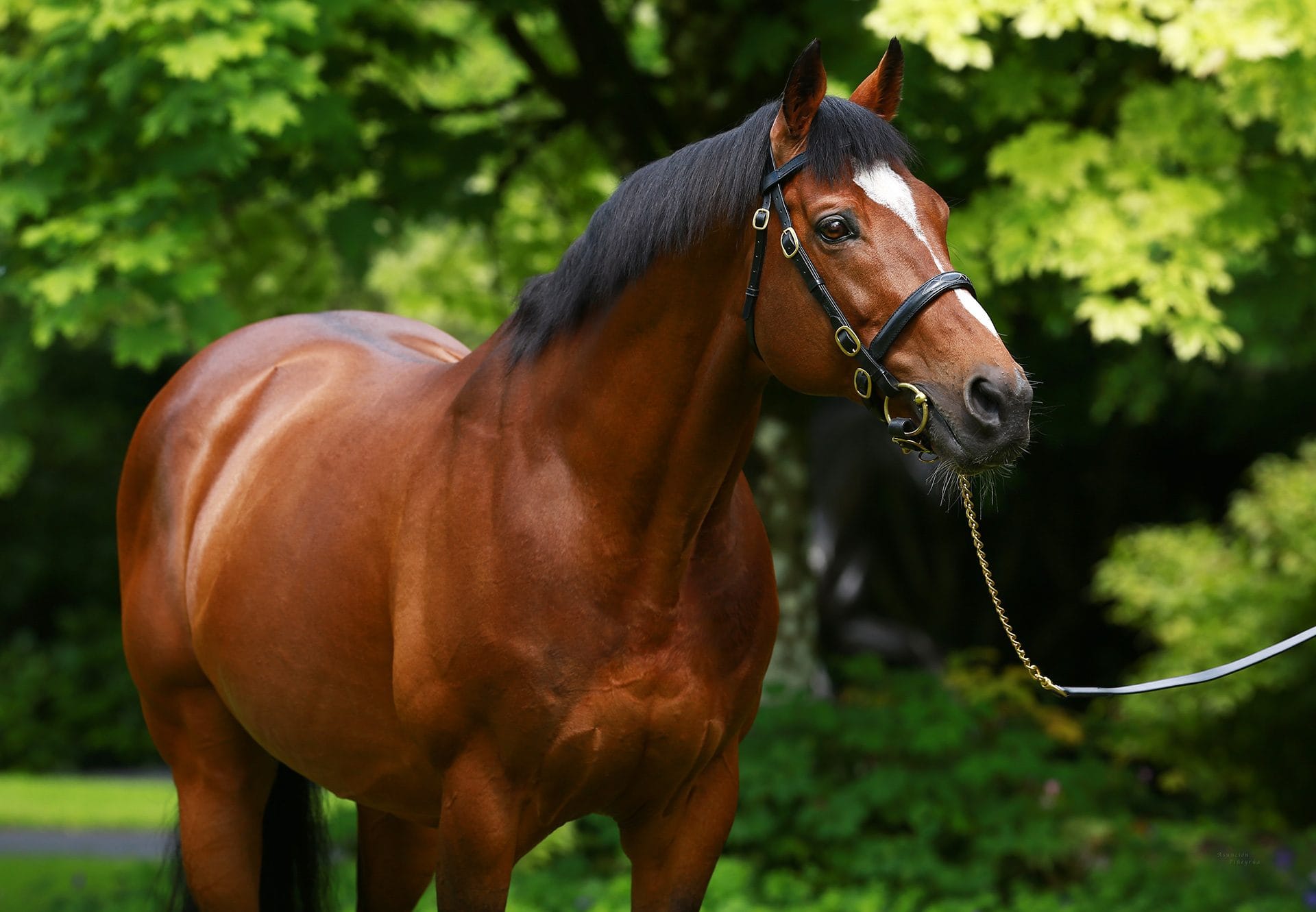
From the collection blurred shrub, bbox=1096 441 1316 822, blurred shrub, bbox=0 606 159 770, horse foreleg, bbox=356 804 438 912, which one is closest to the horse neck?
horse foreleg, bbox=356 804 438 912

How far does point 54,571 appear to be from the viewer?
43.4ft

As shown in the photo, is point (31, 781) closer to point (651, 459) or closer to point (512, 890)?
point (512, 890)

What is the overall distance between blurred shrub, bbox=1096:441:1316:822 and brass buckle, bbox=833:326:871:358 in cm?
635

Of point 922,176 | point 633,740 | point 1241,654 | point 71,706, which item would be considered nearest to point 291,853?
point 633,740

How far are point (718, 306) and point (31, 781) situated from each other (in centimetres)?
1023

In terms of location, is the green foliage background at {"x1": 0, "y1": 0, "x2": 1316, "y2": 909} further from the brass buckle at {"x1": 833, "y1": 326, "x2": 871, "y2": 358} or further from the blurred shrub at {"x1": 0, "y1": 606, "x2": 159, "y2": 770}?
the blurred shrub at {"x1": 0, "y1": 606, "x2": 159, "y2": 770}

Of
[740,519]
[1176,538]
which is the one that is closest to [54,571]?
[1176,538]

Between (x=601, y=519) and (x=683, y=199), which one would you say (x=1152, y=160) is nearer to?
(x=683, y=199)

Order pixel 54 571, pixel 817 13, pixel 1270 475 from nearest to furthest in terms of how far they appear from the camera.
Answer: pixel 817 13
pixel 1270 475
pixel 54 571

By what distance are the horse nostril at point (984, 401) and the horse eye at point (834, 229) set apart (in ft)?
1.12

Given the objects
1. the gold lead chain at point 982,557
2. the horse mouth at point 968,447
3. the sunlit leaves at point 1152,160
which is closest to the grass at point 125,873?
the gold lead chain at point 982,557

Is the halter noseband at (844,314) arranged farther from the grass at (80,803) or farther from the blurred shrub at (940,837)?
the grass at (80,803)

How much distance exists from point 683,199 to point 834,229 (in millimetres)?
309

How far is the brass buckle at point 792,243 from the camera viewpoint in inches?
88.6
